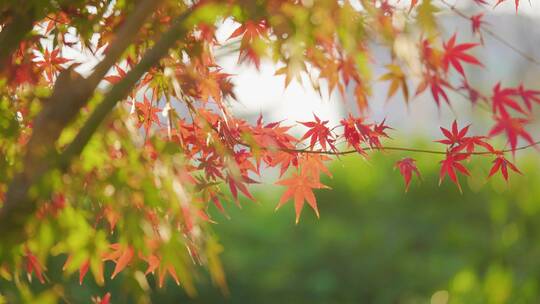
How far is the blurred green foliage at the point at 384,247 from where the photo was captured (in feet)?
21.6

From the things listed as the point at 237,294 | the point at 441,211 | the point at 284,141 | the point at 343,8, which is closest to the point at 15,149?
the point at 284,141

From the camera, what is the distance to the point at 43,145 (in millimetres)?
1639

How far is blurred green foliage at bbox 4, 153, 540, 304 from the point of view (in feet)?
21.6

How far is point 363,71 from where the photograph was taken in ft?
5.42

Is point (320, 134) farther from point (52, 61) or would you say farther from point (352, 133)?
point (52, 61)

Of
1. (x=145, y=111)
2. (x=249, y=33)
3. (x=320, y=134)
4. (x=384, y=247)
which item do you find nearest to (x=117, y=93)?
(x=249, y=33)

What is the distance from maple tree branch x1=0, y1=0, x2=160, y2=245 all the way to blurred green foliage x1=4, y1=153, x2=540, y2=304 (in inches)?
186

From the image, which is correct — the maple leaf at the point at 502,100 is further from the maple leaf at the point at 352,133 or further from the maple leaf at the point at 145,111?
the maple leaf at the point at 145,111

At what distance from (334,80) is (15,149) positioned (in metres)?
0.80

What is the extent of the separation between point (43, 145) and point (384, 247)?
5419mm

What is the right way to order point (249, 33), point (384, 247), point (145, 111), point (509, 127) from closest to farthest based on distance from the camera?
point (509, 127), point (249, 33), point (145, 111), point (384, 247)

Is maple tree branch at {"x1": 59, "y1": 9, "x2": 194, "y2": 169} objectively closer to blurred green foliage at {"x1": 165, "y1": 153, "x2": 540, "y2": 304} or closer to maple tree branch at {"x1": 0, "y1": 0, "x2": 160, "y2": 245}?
maple tree branch at {"x1": 0, "y1": 0, "x2": 160, "y2": 245}

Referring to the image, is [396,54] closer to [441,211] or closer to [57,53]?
[57,53]

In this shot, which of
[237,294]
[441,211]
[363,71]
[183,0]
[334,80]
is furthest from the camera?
[441,211]
